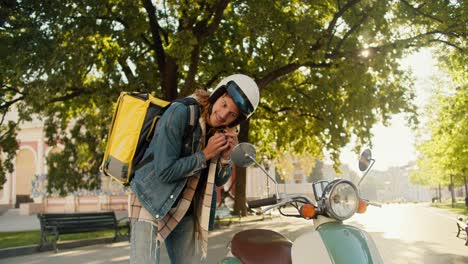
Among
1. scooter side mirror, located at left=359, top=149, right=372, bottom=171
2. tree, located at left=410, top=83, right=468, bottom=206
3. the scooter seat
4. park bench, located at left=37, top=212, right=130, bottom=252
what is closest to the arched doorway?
park bench, located at left=37, top=212, right=130, bottom=252

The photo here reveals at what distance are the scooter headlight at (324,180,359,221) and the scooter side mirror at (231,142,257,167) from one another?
0.47 metres

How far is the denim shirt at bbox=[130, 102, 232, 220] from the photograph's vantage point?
2549 millimetres

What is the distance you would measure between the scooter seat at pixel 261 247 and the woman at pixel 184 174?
35 centimetres

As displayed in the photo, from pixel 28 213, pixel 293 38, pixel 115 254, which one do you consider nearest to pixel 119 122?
pixel 115 254

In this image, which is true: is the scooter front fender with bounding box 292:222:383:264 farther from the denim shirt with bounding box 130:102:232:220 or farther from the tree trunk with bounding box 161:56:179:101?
the tree trunk with bounding box 161:56:179:101

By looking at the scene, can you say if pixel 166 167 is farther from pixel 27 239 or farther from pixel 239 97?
pixel 27 239

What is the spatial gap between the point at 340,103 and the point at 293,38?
5.40m

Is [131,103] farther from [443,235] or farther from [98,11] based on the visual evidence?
[443,235]

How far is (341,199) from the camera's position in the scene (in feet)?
8.89

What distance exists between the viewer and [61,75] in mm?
11500

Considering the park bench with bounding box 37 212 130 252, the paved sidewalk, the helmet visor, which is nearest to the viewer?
the helmet visor

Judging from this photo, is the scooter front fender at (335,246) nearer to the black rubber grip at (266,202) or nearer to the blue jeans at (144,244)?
the black rubber grip at (266,202)

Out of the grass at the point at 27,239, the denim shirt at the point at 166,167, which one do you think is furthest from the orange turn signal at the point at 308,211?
the grass at the point at 27,239

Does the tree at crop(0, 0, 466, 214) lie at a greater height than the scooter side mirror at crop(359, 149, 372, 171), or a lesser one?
greater
